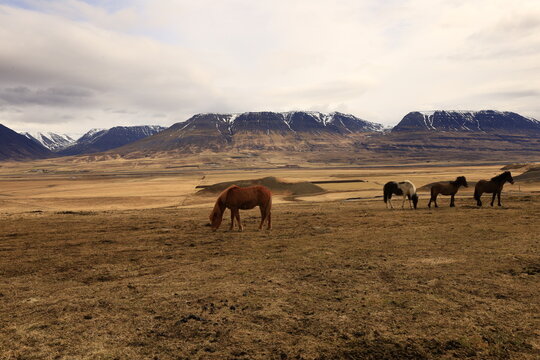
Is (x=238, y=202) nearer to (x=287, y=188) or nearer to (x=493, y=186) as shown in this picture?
(x=493, y=186)

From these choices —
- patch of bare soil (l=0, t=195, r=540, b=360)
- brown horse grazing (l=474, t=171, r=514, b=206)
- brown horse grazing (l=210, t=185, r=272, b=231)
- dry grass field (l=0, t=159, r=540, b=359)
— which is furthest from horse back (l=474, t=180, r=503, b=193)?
brown horse grazing (l=210, t=185, r=272, b=231)

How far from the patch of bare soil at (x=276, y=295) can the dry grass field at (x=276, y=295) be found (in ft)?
0.11

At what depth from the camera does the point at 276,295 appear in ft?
26.1

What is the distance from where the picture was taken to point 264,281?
893 centimetres

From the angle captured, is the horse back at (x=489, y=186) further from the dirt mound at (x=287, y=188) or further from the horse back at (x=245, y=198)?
the dirt mound at (x=287, y=188)

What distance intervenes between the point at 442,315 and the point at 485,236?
8419 millimetres

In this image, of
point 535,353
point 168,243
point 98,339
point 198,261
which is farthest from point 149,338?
point 168,243

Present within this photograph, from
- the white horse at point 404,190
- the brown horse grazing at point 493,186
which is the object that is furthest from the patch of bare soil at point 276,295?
the brown horse grazing at point 493,186

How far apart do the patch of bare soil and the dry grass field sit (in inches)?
1.3

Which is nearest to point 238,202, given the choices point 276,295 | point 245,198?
point 245,198

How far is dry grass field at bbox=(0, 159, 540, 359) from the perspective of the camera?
585cm

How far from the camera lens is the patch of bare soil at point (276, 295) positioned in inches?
230

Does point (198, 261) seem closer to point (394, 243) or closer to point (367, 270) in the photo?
point (367, 270)

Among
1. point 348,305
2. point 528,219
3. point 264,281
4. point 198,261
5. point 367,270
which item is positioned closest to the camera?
point 348,305
